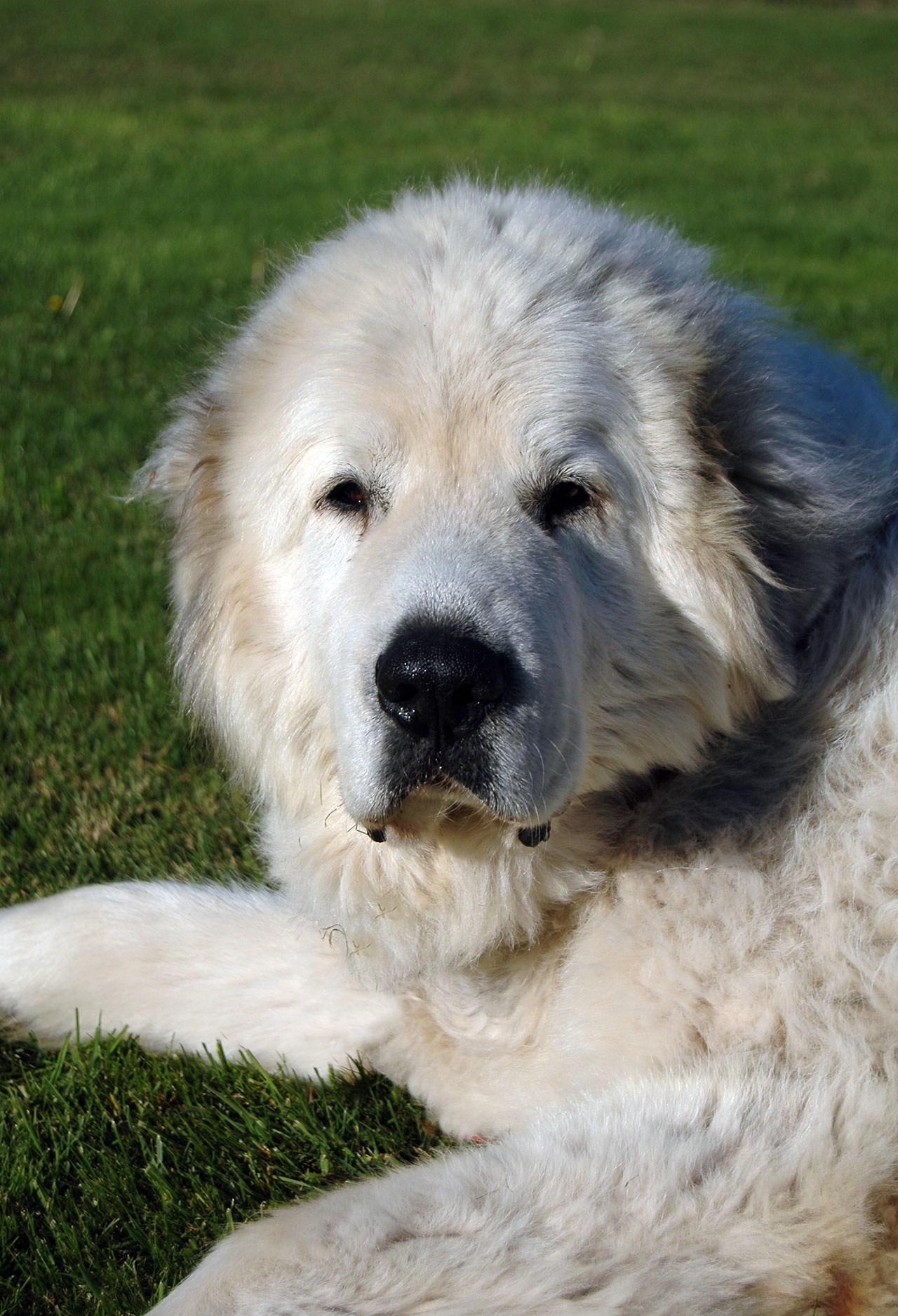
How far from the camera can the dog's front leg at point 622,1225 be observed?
6.26 feet

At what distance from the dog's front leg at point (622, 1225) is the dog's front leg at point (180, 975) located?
815mm

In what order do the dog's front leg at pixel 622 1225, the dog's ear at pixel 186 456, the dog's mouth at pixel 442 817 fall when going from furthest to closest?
the dog's ear at pixel 186 456 → the dog's mouth at pixel 442 817 → the dog's front leg at pixel 622 1225

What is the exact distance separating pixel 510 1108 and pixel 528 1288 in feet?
2.17

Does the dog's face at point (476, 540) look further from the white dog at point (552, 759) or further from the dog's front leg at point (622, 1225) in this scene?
the dog's front leg at point (622, 1225)

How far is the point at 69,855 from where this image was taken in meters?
3.57

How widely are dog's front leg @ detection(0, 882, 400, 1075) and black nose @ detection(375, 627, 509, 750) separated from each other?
882mm

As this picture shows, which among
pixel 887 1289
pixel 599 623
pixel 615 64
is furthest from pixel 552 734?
pixel 615 64

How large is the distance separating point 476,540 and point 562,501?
253mm

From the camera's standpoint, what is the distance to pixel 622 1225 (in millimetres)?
1970

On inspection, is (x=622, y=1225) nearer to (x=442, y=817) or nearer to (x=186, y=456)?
(x=442, y=817)

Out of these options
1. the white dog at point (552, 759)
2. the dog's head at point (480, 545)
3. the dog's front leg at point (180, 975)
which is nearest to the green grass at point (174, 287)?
the dog's front leg at point (180, 975)

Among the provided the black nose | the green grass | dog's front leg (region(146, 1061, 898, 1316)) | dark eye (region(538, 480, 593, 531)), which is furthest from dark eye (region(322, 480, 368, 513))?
dog's front leg (region(146, 1061, 898, 1316))

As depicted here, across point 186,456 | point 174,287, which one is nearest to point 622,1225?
point 186,456

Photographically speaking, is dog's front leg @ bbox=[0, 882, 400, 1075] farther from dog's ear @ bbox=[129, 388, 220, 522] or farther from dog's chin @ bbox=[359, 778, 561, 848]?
dog's ear @ bbox=[129, 388, 220, 522]
